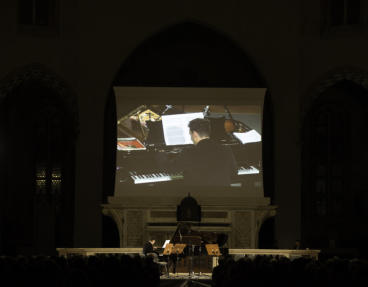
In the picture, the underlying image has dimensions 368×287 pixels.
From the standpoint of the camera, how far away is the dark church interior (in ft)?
76.7

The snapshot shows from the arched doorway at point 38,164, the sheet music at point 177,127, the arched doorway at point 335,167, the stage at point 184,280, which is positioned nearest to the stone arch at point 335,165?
the arched doorway at point 335,167

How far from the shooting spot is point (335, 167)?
24609mm

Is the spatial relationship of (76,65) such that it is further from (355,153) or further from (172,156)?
(355,153)

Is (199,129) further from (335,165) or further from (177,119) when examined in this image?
(335,165)

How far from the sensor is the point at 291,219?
23.2m

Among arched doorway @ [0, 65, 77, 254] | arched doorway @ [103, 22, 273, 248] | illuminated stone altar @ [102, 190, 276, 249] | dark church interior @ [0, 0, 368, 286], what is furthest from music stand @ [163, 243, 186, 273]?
arched doorway @ [0, 65, 77, 254]

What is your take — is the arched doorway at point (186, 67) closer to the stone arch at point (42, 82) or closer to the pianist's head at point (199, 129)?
the stone arch at point (42, 82)

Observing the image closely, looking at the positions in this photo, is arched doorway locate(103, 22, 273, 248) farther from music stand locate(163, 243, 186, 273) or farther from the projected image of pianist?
music stand locate(163, 243, 186, 273)

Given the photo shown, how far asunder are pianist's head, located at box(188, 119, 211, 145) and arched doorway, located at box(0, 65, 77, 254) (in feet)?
12.3

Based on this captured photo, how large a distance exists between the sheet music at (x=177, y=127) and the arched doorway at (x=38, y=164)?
2.95 m

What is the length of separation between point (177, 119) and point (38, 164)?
4818 millimetres

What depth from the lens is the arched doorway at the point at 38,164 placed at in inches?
948

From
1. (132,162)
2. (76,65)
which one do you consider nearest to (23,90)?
(76,65)

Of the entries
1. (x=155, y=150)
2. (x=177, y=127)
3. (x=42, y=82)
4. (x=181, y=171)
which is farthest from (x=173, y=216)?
(x=42, y=82)
